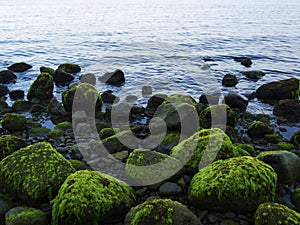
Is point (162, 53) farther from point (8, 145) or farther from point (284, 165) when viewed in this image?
point (284, 165)

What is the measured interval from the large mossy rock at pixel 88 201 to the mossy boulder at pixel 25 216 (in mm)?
237

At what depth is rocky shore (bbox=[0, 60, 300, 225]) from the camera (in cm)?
570

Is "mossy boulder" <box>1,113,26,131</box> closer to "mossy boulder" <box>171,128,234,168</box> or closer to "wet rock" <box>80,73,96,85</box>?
"mossy boulder" <box>171,128,234,168</box>

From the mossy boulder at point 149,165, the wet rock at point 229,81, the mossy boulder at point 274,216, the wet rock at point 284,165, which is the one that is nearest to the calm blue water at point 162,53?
the wet rock at point 229,81

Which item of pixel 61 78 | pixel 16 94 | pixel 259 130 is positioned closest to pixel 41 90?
pixel 16 94

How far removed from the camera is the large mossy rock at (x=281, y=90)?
46.1 ft

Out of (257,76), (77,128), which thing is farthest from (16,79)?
(257,76)

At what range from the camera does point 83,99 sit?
11859 mm

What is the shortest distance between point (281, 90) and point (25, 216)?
12.5 m

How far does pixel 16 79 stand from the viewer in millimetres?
17781

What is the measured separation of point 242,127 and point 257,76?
28.6 feet

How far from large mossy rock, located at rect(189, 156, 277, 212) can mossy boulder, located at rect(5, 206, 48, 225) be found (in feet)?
10.1

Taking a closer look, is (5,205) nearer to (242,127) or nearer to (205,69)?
(242,127)

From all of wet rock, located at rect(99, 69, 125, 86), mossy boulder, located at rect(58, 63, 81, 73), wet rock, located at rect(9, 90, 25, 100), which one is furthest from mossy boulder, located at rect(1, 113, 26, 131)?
mossy boulder, located at rect(58, 63, 81, 73)
